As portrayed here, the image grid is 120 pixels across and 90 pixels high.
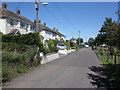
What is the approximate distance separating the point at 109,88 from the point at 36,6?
436 inches

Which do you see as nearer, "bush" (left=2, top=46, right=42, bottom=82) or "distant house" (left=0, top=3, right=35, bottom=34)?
"bush" (left=2, top=46, right=42, bottom=82)

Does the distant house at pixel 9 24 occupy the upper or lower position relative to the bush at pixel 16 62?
upper

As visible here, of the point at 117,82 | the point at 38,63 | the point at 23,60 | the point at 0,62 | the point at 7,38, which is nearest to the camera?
the point at 117,82

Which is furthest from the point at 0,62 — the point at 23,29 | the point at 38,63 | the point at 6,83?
the point at 23,29

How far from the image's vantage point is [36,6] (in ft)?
46.2

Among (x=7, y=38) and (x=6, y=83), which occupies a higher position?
(x=7, y=38)

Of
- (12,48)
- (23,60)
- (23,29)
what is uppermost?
(23,29)

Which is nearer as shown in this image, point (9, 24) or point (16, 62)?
point (16, 62)

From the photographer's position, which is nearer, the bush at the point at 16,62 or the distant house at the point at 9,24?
the bush at the point at 16,62

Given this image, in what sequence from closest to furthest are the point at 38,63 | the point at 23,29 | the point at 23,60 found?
the point at 23,60 < the point at 38,63 < the point at 23,29

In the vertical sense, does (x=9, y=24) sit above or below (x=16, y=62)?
above

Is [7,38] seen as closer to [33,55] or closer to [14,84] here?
[33,55]

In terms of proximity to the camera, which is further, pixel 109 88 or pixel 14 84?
pixel 14 84

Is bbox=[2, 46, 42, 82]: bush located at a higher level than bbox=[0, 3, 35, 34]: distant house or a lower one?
lower
